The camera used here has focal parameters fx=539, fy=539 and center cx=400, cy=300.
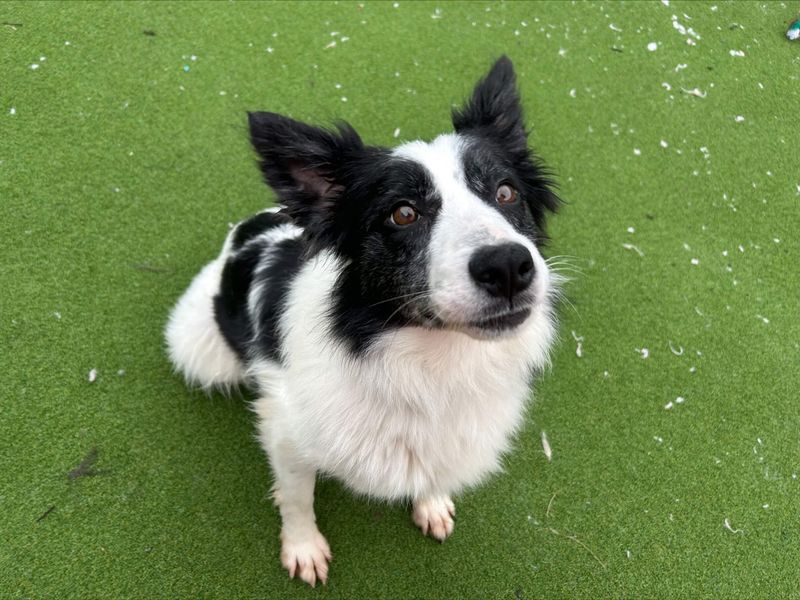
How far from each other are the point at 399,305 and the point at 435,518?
1.41 m

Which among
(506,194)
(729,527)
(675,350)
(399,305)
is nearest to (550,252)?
(675,350)

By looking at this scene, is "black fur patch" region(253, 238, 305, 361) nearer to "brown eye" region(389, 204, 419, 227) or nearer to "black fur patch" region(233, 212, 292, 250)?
"black fur patch" region(233, 212, 292, 250)

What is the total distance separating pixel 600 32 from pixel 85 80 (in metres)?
4.41

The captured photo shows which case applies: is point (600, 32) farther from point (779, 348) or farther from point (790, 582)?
point (790, 582)

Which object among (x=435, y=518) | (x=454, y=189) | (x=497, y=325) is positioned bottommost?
(x=435, y=518)

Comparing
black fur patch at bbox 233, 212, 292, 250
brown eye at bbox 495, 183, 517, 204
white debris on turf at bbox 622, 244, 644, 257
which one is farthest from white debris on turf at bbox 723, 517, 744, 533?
black fur patch at bbox 233, 212, 292, 250

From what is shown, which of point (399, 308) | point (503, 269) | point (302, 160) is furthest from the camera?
point (302, 160)

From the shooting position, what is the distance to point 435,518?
2783 mm

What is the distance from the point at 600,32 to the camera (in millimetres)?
5043

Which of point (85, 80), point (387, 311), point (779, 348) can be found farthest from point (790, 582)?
point (85, 80)

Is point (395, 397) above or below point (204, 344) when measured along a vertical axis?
above

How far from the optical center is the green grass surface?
2.74 m

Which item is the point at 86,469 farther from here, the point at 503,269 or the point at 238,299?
the point at 503,269

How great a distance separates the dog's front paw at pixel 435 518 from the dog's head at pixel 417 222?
1.21 meters
